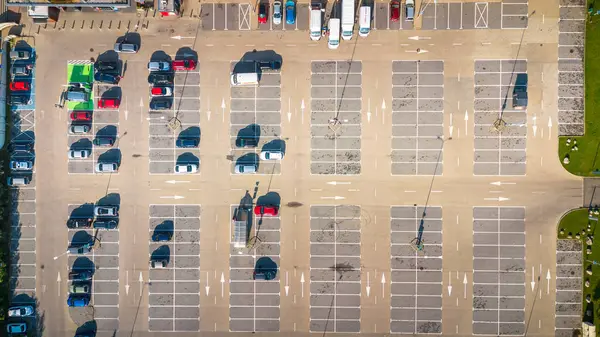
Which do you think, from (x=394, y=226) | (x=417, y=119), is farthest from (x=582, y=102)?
(x=394, y=226)

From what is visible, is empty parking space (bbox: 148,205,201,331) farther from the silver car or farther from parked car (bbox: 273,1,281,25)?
parked car (bbox: 273,1,281,25)

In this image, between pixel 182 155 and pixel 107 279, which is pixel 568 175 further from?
pixel 107 279

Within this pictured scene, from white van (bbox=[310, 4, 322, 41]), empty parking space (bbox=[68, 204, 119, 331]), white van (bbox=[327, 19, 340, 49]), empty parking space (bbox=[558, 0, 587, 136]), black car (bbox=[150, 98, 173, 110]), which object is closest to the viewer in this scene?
white van (bbox=[327, 19, 340, 49])

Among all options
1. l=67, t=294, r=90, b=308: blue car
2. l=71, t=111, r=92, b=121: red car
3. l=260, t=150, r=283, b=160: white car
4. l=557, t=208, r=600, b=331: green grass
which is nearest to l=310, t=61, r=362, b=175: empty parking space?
l=260, t=150, r=283, b=160: white car

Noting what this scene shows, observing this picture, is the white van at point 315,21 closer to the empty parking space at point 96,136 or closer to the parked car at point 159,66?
the parked car at point 159,66

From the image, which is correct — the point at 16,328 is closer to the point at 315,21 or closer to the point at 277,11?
the point at 277,11

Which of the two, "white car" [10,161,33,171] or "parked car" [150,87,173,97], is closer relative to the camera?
"parked car" [150,87,173,97]
